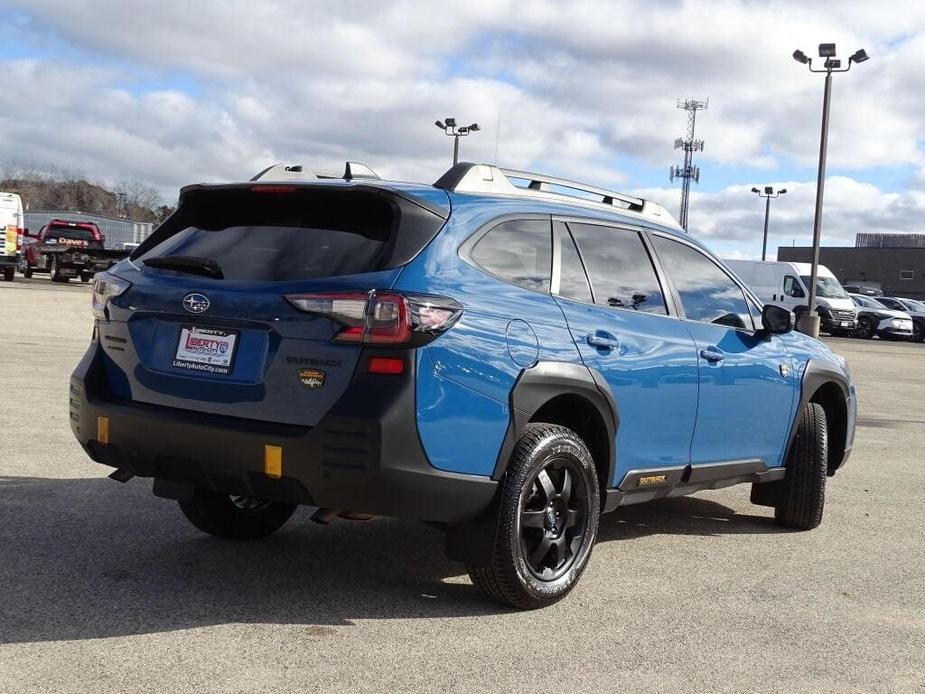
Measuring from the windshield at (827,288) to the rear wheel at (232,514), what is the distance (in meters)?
35.3

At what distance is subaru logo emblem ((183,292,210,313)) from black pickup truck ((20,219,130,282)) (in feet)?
98.1

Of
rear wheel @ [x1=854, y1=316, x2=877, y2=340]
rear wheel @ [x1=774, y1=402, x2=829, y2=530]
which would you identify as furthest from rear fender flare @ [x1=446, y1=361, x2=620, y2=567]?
rear wheel @ [x1=854, y1=316, x2=877, y2=340]

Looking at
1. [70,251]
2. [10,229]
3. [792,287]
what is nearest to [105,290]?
[10,229]

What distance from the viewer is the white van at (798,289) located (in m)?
38.3

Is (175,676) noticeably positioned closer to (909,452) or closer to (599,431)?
(599,431)

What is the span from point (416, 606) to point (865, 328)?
127ft

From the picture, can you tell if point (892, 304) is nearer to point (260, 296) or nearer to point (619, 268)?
point (619, 268)

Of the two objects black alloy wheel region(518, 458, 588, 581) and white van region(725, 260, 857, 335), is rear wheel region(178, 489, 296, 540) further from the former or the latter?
white van region(725, 260, 857, 335)

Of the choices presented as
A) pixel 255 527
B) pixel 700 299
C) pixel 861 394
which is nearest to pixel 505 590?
pixel 255 527

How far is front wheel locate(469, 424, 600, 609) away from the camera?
4.39 metres

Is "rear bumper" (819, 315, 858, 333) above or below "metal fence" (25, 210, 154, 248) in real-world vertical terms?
below

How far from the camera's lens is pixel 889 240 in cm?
10462

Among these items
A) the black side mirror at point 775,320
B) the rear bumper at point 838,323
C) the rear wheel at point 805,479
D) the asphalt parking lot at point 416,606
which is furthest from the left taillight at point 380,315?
the rear bumper at point 838,323

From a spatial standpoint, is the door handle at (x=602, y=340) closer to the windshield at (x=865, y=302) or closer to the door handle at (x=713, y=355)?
the door handle at (x=713, y=355)
